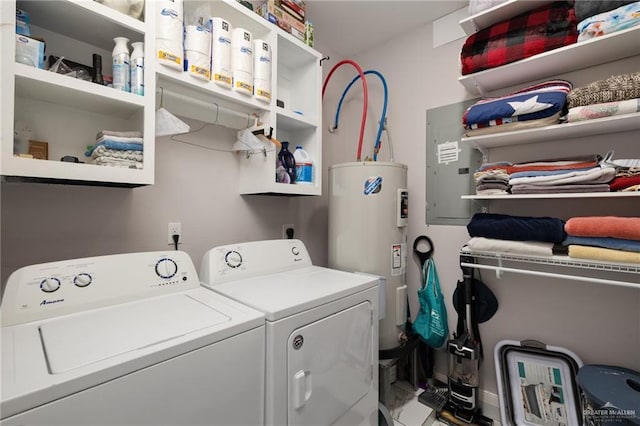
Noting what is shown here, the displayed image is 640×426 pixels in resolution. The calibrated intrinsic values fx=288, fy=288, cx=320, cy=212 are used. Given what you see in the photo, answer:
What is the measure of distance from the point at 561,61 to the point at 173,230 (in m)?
2.22

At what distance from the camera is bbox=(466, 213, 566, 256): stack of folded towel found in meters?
1.40

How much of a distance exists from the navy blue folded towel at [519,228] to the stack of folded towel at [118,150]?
170cm

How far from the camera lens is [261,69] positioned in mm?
1534

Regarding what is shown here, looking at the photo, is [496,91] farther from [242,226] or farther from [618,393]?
[242,226]

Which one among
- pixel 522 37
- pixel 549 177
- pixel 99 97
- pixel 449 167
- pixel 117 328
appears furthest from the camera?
pixel 449 167

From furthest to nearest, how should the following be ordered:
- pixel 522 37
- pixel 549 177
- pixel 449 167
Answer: pixel 449 167 → pixel 522 37 → pixel 549 177

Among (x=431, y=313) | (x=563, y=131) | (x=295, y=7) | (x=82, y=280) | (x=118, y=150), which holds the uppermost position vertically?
(x=295, y=7)

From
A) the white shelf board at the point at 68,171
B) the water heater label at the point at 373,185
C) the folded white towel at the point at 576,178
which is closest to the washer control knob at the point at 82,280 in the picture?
the white shelf board at the point at 68,171

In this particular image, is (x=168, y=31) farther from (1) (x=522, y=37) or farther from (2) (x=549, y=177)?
(2) (x=549, y=177)

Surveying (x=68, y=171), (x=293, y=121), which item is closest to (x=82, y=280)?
(x=68, y=171)

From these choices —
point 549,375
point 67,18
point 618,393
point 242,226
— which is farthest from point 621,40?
point 67,18

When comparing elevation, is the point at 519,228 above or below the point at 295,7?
below

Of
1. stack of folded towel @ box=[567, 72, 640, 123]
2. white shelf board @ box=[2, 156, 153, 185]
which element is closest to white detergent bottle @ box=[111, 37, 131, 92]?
white shelf board @ box=[2, 156, 153, 185]

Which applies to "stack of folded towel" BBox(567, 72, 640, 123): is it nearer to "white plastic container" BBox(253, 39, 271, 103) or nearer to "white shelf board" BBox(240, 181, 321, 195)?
"white shelf board" BBox(240, 181, 321, 195)
